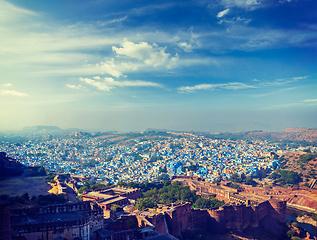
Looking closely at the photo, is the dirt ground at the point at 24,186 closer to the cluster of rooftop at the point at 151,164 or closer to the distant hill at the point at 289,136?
the cluster of rooftop at the point at 151,164

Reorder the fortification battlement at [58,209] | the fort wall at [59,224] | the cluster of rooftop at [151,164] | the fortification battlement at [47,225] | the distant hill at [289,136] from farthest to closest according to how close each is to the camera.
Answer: the distant hill at [289,136] < the cluster of rooftop at [151,164] < the fortification battlement at [58,209] < the fort wall at [59,224] < the fortification battlement at [47,225]

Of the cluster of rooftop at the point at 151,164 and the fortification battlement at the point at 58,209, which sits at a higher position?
the fortification battlement at the point at 58,209

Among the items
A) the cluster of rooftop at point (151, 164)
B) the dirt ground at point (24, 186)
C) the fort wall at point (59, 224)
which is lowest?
the cluster of rooftop at point (151, 164)

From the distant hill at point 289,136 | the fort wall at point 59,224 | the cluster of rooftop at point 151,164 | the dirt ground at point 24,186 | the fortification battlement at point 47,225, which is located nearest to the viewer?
the fortification battlement at point 47,225

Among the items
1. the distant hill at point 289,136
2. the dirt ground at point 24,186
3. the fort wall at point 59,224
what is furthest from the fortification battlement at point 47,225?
the distant hill at point 289,136

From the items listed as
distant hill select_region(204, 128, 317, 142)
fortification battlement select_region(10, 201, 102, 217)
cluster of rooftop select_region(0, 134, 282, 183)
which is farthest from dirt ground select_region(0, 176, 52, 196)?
distant hill select_region(204, 128, 317, 142)

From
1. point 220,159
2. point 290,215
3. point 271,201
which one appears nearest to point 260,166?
point 220,159

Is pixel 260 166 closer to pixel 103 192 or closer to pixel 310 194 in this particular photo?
pixel 310 194

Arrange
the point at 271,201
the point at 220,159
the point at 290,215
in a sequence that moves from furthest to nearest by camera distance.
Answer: the point at 220,159
the point at 290,215
the point at 271,201

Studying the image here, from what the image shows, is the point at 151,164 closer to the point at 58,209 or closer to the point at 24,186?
the point at 24,186
